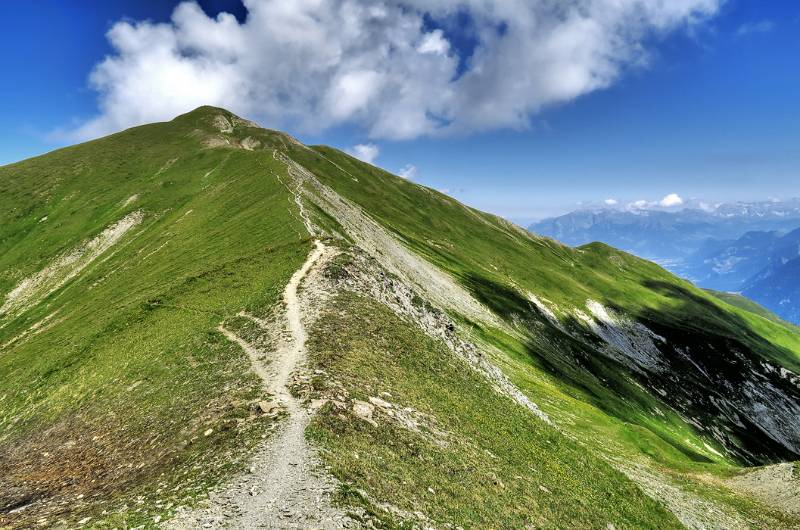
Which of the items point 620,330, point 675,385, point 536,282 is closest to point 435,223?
point 536,282

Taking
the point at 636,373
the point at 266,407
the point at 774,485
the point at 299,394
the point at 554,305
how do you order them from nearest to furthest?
1. the point at 266,407
2. the point at 299,394
3. the point at 774,485
4. the point at 636,373
5. the point at 554,305

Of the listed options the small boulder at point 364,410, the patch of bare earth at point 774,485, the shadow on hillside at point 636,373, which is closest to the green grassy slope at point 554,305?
the shadow on hillside at point 636,373

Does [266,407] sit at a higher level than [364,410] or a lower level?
higher

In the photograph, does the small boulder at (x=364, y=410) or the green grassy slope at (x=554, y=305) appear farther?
the green grassy slope at (x=554, y=305)

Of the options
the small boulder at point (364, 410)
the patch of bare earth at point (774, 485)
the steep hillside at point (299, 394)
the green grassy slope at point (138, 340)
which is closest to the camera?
the steep hillside at point (299, 394)

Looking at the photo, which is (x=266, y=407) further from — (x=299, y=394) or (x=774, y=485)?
(x=774, y=485)

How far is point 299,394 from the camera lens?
22547 mm

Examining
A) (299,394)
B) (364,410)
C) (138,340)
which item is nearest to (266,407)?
(299,394)

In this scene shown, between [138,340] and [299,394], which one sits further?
[138,340]

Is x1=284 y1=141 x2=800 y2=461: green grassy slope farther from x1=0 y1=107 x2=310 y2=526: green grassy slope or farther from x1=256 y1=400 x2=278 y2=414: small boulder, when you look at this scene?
x1=256 y1=400 x2=278 y2=414: small boulder

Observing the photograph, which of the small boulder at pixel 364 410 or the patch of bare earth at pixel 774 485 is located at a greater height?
the small boulder at pixel 364 410

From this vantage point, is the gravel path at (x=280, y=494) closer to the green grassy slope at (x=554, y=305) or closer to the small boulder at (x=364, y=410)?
the small boulder at (x=364, y=410)

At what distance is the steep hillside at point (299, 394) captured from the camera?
16891mm

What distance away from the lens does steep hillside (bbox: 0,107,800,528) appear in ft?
A: 55.4
